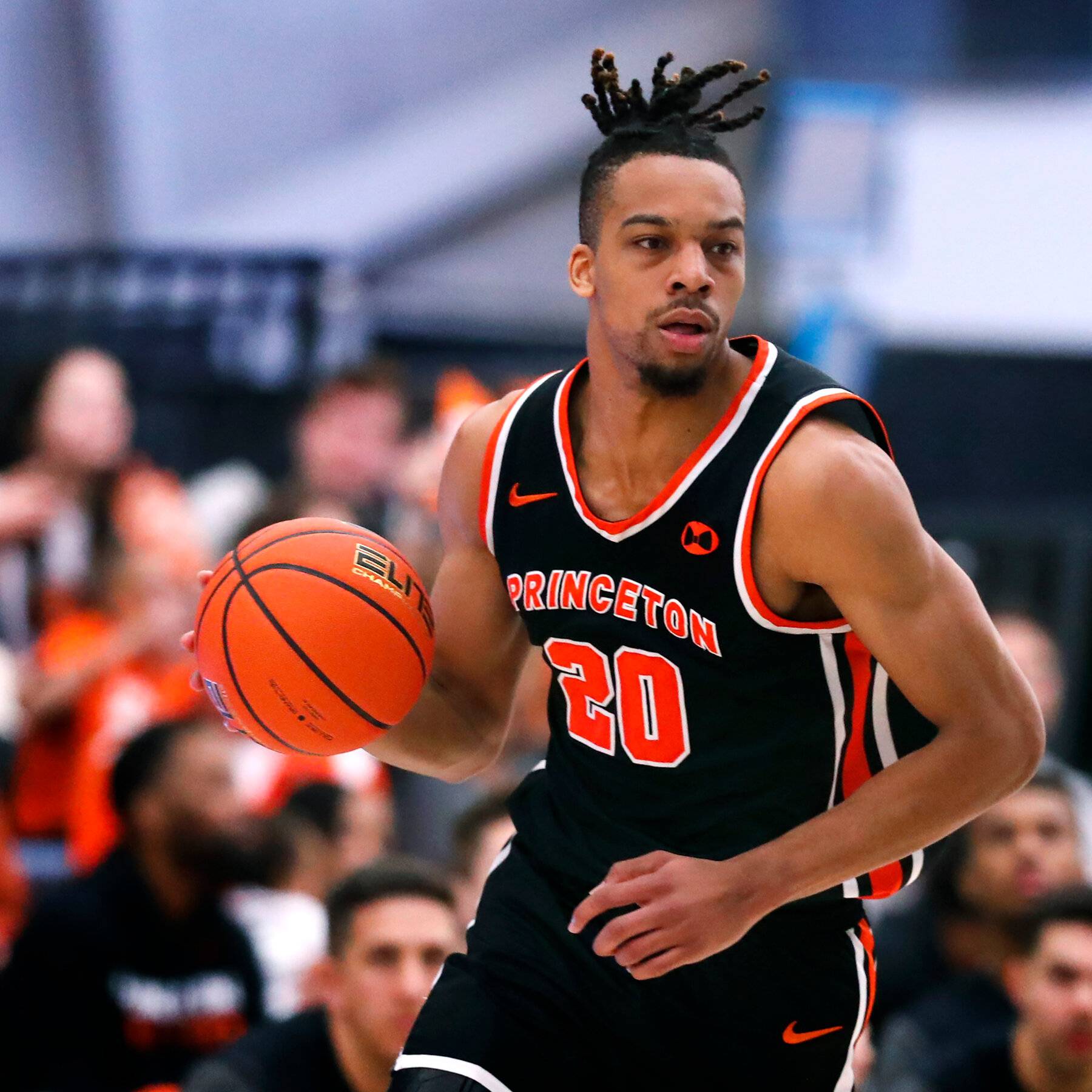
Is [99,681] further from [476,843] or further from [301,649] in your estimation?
[301,649]

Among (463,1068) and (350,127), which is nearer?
(463,1068)

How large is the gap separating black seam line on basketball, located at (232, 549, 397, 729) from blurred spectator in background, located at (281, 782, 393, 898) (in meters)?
2.59

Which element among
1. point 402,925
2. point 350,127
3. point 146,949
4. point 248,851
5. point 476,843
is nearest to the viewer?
point 402,925

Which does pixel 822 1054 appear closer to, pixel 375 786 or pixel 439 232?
pixel 375 786

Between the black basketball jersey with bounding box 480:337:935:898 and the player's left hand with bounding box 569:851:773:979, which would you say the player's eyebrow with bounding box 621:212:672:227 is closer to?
the black basketball jersey with bounding box 480:337:935:898

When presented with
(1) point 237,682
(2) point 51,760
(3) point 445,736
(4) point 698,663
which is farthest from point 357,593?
(2) point 51,760

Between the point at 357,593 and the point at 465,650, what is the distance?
354 millimetres

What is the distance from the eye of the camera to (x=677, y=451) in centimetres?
301

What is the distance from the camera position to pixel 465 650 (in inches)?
134

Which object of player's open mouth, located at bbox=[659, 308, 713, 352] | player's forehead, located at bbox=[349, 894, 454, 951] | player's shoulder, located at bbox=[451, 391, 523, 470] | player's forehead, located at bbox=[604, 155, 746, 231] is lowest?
player's forehead, located at bbox=[349, 894, 454, 951]

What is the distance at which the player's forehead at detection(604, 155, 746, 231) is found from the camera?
2.89 metres

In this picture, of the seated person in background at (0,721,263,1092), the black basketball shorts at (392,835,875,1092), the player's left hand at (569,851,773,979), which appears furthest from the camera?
the seated person in background at (0,721,263,1092)

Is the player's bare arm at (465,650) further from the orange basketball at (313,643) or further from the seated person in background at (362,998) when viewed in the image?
the seated person in background at (362,998)

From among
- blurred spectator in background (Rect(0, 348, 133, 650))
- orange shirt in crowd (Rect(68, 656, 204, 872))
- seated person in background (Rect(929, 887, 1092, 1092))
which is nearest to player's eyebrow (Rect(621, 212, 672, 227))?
seated person in background (Rect(929, 887, 1092, 1092))
